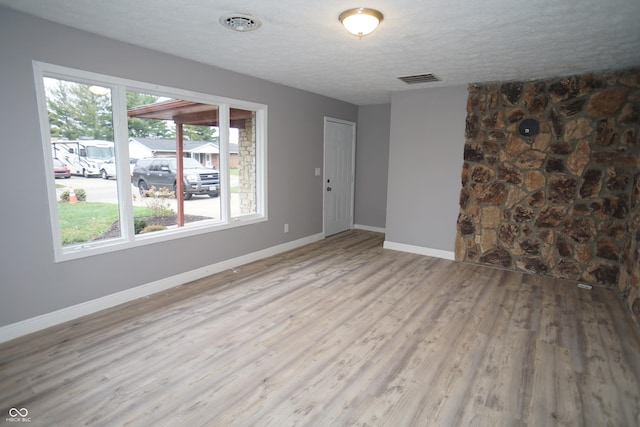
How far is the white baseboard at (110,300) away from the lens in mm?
2559

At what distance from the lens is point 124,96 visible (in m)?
3.04

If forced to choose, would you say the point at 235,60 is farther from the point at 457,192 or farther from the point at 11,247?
the point at 457,192

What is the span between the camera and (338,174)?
608 centimetres

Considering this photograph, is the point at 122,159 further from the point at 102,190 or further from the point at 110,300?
the point at 110,300

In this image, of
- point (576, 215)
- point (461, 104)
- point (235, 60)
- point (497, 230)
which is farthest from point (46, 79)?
point (576, 215)

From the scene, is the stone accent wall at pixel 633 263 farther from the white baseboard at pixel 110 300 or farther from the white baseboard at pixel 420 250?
the white baseboard at pixel 110 300

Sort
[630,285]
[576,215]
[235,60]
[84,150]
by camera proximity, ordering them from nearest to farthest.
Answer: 1. [84,150]
2. [630,285]
3. [235,60]
4. [576,215]

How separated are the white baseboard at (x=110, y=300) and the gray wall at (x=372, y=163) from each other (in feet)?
8.71

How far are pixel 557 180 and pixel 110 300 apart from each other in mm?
5115

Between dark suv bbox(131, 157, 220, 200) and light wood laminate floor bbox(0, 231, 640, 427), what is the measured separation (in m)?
1.12

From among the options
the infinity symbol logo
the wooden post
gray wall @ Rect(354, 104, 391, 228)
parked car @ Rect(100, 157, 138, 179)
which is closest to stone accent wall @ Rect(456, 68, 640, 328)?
gray wall @ Rect(354, 104, 391, 228)

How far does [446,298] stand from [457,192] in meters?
1.78

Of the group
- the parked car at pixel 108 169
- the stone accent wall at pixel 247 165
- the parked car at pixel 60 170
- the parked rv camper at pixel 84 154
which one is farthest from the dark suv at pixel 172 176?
the parked car at pixel 60 170

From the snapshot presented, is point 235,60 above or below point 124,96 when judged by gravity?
above
